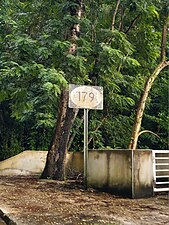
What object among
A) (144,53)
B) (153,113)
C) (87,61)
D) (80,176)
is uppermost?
(144,53)

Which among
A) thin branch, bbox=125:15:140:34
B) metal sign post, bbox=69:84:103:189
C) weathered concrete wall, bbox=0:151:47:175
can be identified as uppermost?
thin branch, bbox=125:15:140:34

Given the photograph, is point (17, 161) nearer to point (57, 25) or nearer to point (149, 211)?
point (57, 25)

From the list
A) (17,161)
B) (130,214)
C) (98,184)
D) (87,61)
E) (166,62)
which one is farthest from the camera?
(17,161)

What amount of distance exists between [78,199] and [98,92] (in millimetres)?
2154

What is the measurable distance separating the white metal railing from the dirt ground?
0.51 feet

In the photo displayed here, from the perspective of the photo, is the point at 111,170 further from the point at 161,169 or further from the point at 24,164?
the point at 24,164

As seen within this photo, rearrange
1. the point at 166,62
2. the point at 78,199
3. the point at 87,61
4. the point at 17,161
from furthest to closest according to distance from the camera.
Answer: the point at 17,161
the point at 166,62
the point at 87,61
the point at 78,199

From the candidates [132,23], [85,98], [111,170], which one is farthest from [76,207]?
[132,23]

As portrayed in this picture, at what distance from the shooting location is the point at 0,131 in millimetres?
10164

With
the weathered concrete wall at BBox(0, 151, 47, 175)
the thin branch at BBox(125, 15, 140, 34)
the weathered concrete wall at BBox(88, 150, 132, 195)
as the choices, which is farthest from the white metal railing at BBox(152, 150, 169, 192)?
the weathered concrete wall at BBox(0, 151, 47, 175)

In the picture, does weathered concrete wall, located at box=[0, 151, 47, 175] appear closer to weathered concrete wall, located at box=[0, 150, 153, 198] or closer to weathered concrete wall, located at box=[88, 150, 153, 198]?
weathered concrete wall, located at box=[0, 150, 153, 198]

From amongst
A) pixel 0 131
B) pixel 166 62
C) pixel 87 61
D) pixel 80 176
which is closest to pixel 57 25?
pixel 87 61

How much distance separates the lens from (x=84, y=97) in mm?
5871

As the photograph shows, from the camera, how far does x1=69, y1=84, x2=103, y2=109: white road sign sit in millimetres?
5766
